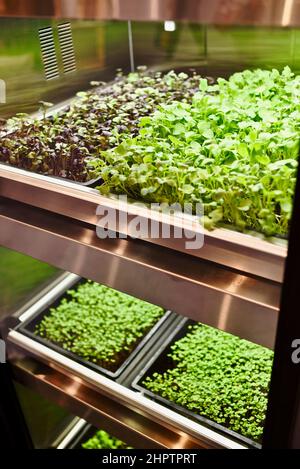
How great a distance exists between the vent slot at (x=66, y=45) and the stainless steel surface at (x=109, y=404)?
3.15 ft

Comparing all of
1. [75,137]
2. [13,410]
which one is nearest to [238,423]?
[13,410]

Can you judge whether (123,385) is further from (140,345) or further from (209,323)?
(209,323)

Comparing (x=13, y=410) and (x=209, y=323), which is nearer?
(x=209, y=323)

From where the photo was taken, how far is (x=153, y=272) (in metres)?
1.07

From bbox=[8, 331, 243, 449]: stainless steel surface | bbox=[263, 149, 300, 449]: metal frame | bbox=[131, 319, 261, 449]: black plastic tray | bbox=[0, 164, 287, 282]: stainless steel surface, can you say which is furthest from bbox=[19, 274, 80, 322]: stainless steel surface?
bbox=[263, 149, 300, 449]: metal frame

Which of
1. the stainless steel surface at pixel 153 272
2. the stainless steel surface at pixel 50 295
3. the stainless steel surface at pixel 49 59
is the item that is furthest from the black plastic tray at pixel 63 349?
the stainless steel surface at pixel 49 59

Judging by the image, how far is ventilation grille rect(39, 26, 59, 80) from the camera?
142cm

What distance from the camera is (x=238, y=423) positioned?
1.33m

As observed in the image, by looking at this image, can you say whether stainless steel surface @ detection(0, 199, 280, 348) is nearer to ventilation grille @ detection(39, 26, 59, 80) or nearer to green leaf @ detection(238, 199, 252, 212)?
green leaf @ detection(238, 199, 252, 212)

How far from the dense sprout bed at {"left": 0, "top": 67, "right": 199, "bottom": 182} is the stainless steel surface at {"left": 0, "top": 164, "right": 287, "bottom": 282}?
78 mm

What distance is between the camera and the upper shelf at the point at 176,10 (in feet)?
2.18

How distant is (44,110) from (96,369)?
88cm
